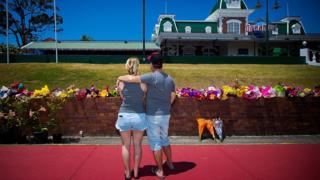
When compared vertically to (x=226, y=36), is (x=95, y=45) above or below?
below

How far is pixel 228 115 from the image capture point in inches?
393

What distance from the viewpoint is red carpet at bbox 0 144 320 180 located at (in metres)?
5.96

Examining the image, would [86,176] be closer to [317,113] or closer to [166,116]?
[166,116]

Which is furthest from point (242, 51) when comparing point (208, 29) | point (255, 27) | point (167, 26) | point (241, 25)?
point (167, 26)

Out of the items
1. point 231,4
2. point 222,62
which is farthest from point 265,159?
Answer: point 231,4

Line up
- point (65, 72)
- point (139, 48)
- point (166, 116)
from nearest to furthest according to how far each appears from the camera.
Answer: point (166, 116) < point (65, 72) < point (139, 48)

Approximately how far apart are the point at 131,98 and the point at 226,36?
39602 mm

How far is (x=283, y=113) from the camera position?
10.1m

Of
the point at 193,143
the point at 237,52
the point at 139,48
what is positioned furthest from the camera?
the point at 237,52

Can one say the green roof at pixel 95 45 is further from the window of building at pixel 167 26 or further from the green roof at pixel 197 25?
the green roof at pixel 197 25

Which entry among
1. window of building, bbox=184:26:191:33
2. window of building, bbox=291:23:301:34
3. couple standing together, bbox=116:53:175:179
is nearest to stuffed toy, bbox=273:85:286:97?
couple standing together, bbox=116:53:175:179

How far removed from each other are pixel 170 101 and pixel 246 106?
493 cm

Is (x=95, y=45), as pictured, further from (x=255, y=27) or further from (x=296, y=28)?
(x=296, y=28)

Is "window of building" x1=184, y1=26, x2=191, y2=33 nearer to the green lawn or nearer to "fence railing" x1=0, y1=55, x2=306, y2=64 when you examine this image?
"fence railing" x1=0, y1=55, x2=306, y2=64
